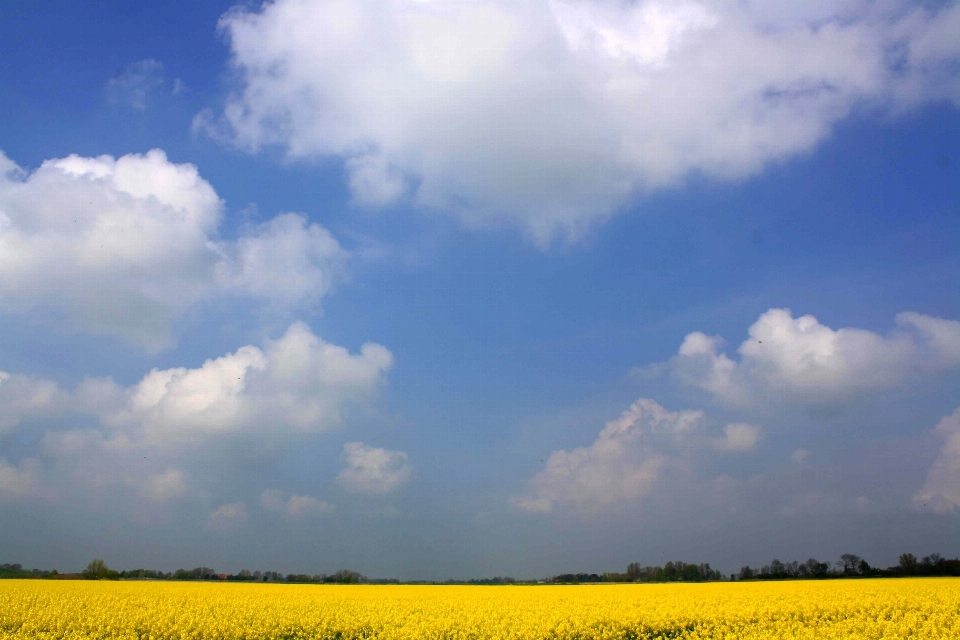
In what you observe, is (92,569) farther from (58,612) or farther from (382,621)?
(382,621)

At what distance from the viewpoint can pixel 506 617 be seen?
2642cm

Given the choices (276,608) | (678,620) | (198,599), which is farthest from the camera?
(198,599)

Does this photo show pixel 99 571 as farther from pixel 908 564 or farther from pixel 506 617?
pixel 908 564

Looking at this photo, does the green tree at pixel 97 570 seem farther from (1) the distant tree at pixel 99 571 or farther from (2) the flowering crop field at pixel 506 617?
(2) the flowering crop field at pixel 506 617

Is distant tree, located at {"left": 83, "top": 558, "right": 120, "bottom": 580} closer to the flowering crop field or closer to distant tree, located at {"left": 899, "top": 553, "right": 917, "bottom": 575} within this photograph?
the flowering crop field

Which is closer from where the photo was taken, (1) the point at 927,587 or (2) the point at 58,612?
(2) the point at 58,612

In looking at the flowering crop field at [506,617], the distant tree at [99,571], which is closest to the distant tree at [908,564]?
the flowering crop field at [506,617]

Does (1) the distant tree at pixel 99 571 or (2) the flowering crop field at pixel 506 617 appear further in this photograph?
(1) the distant tree at pixel 99 571

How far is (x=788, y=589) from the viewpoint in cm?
3462

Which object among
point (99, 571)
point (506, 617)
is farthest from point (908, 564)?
point (99, 571)

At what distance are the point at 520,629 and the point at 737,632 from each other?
9480 millimetres

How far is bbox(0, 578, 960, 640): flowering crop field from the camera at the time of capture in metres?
24.3

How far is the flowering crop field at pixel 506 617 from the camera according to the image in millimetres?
24312

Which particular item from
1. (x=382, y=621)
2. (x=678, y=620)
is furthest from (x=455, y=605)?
(x=678, y=620)
